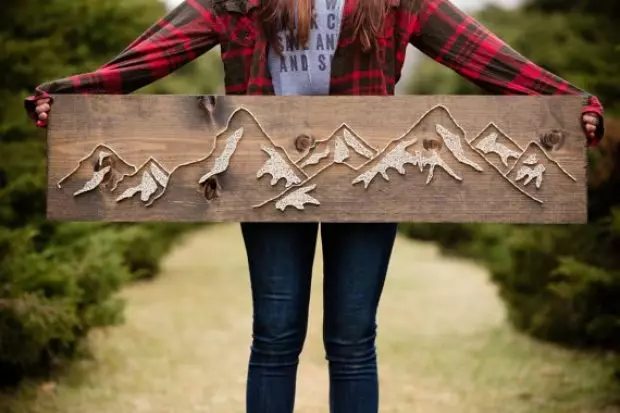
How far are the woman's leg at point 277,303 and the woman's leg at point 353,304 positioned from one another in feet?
0.22

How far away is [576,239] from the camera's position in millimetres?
5254

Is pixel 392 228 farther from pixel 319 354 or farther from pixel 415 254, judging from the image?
pixel 415 254

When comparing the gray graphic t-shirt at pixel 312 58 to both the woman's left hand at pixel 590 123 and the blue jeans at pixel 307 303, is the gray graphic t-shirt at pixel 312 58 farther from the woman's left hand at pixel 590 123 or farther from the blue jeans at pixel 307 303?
the woman's left hand at pixel 590 123

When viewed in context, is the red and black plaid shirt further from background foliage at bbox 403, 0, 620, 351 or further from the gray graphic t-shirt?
background foliage at bbox 403, 0, 620, 351

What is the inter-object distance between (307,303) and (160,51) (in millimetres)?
761

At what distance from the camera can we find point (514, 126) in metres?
2.58

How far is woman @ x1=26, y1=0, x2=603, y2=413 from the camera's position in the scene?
A: 2.54 meters

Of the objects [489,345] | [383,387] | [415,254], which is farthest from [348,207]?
[415,254]

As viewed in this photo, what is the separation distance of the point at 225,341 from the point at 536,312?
185 centimetres

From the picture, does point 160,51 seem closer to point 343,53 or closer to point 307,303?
point 343,53

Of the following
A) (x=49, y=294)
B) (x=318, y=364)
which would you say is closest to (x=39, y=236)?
(x=49, y=294)

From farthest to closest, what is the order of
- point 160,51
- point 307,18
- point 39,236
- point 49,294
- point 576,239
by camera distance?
1. point 576,239
2. point 39,236
3. point 49,294
4. point 160,51
5. point 307,18

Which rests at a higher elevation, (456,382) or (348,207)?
(348,207)

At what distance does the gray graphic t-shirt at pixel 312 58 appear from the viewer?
2529 mm
